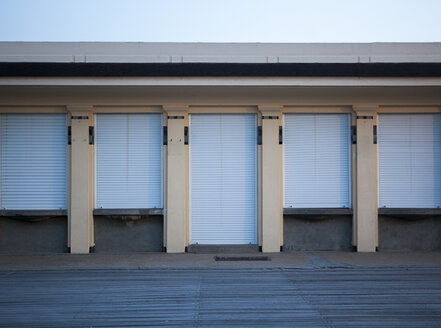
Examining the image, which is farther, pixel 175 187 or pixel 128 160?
pixel 128 160

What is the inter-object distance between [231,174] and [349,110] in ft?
12.2

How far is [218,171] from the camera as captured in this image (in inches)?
492

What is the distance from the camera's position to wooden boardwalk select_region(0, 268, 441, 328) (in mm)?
6344

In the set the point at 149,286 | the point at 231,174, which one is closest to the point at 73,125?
the point at 231,174

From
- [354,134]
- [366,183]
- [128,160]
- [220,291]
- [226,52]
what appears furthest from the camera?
[226,52]

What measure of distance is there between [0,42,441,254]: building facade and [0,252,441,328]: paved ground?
34.2 inches

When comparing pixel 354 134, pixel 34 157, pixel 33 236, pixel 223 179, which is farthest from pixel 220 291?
pixel 34 157

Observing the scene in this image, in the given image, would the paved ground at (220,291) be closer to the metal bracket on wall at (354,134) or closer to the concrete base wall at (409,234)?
the concrete base wall at (409,234)

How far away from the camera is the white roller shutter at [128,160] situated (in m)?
12.4

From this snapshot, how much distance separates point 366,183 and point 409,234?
6.20 feet

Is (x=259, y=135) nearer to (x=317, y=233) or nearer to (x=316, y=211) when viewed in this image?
(x=316, y=211)

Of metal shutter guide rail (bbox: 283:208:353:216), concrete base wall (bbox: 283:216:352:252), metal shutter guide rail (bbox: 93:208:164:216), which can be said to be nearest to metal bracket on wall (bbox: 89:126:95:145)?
metal shutter guide rail (bbox: 93:208:164:216)

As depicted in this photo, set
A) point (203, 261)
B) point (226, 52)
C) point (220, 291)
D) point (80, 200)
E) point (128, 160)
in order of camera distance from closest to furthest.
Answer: point (220, 291) < point (203, 261) < point (80, 200) < point (128, 160) < point (226, 52)

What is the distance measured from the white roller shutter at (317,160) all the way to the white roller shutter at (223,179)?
1031 mm
